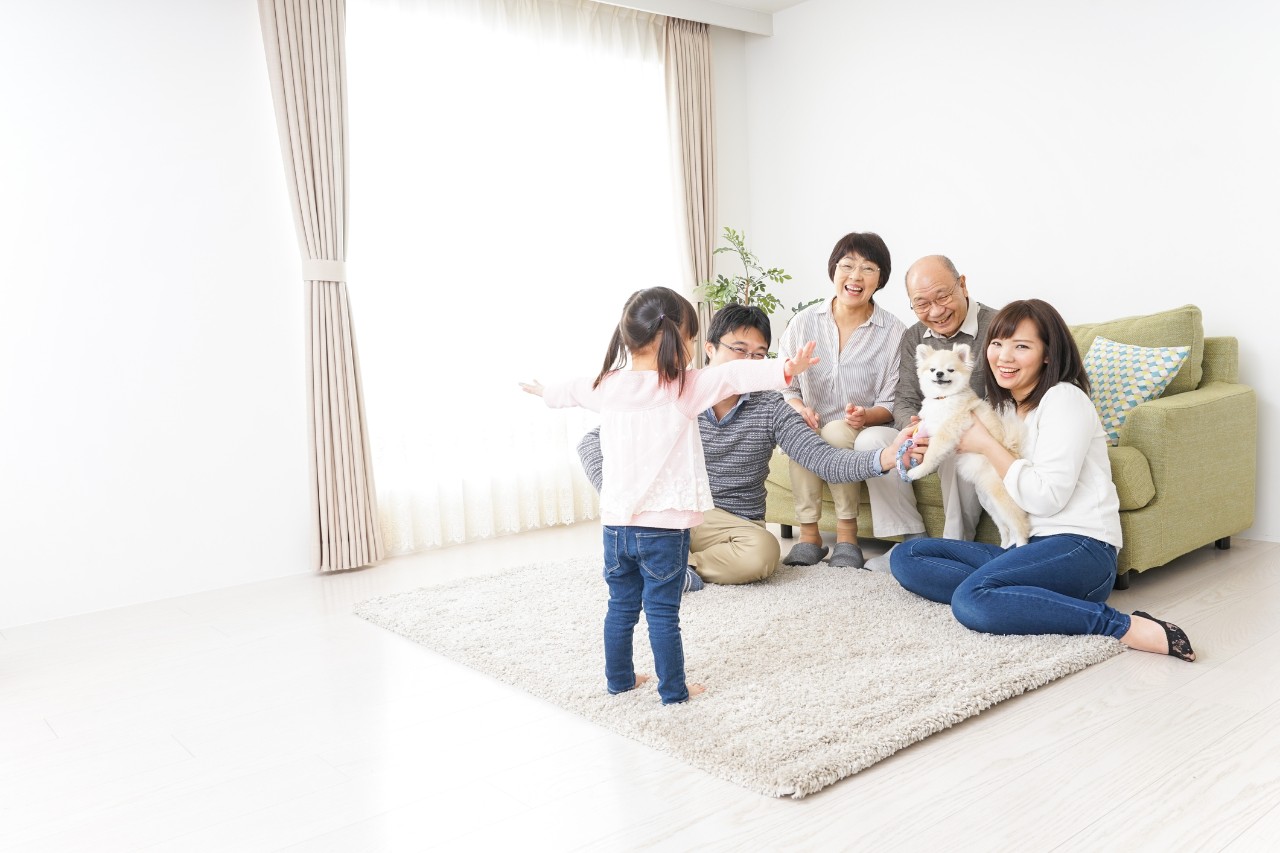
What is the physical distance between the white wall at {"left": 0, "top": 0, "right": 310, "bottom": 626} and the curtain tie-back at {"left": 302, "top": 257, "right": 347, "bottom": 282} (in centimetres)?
10

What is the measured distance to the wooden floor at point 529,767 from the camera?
1.62m

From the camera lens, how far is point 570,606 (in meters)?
2.99

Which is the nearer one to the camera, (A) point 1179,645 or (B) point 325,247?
(A) point 1179,645

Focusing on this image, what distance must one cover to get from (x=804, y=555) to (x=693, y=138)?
8.15ft

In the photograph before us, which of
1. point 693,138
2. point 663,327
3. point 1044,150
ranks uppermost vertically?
point 693,138

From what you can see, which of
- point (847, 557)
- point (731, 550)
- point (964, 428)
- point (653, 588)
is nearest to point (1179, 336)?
point (964, 428)

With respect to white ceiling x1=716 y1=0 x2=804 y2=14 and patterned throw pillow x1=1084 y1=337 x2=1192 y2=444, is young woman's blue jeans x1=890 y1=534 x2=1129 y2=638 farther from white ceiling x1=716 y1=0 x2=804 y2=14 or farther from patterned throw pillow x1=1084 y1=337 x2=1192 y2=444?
white ceiling x1=716 y1=0 x2=804 y2=14

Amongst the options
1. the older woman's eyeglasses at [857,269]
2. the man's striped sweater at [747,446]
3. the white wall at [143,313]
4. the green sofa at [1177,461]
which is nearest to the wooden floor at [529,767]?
the green sofa at [1177,461]

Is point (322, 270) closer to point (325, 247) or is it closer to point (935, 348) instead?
point (325, 247)

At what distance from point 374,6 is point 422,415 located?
1.66m

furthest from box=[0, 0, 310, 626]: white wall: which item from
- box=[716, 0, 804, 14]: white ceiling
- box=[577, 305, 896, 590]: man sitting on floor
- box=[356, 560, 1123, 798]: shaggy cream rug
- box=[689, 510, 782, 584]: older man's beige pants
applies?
box=[716, 0, 804, 14]: white ceiling

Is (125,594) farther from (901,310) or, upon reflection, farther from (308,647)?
(901,310)

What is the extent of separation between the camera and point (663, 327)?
82.3 inches

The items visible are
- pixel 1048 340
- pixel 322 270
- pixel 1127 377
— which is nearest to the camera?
pixel 1048 340
